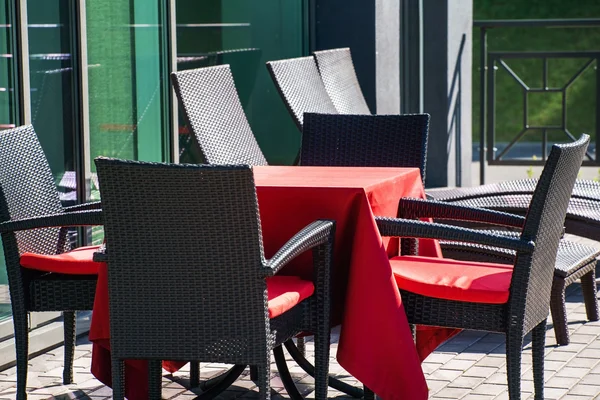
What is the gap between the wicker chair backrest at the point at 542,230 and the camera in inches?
144

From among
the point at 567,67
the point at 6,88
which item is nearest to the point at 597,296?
the point at 6,88

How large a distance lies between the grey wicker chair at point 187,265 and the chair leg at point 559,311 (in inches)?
73.5

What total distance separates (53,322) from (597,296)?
8.85ft

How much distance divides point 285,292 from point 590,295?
2.38 metres

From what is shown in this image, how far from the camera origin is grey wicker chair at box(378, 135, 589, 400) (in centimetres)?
368

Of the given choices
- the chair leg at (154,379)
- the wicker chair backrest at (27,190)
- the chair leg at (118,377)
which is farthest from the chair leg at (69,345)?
the chair leg at (118,377)

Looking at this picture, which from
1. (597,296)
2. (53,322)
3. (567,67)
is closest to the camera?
(53,322)

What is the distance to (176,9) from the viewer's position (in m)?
7.01

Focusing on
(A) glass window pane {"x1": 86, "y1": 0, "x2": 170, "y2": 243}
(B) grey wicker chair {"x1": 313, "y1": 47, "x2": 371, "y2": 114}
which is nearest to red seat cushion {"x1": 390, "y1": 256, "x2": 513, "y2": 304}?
(A) glass window pane {"x1": 86, "y1": 0, "x2": 170, "y2": 243}

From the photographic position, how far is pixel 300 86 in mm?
6473

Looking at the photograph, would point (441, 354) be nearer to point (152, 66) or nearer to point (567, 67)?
point (152, 66)

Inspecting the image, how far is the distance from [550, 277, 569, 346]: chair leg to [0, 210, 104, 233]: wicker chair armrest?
2016mm

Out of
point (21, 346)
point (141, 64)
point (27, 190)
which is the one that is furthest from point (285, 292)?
point (141, 64)

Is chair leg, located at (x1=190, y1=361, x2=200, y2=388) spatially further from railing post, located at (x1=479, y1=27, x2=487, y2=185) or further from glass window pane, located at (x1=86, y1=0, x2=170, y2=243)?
railing post, located at (x1=479, y1=27, x2=487, y2=185)
